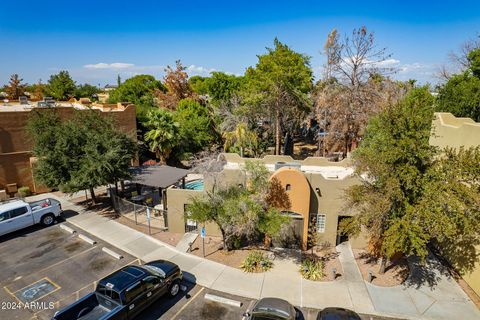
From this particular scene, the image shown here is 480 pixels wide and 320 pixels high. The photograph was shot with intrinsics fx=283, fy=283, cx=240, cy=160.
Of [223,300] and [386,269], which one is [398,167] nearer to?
[386,269]

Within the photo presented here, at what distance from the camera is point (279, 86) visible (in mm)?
29719

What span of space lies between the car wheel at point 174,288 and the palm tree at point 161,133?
19.1 metres

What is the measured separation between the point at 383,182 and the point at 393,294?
17.2 feet

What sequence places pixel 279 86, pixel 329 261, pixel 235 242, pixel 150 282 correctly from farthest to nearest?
1. pixel 279 86
2. pixel 235 242
3. pixel 329 261
4. pixel 150 282

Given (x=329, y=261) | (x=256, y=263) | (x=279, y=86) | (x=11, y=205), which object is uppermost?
(x=279, y=86)

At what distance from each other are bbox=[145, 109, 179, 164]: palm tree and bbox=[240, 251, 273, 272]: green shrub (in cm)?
1817

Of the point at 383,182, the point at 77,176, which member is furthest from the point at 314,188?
the point at 77,176

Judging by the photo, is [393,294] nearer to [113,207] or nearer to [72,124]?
[113,207]

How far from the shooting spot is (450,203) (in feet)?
35.6

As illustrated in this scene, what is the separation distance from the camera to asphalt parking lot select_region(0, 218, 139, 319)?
40.4ft

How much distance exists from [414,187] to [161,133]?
2411 centimetres

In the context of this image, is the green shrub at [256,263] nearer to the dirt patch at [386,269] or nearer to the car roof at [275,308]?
the car roof at [275,308]

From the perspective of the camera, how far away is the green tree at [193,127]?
33438 mm

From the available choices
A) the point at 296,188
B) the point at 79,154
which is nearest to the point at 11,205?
the point at 79,154
